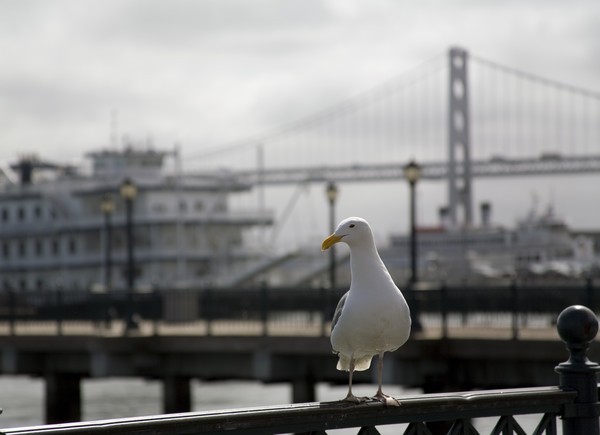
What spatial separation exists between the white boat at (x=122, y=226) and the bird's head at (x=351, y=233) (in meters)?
67.0

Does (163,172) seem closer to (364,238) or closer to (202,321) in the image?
(202,321)

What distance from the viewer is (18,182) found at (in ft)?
279

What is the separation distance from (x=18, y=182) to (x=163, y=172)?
444 inches

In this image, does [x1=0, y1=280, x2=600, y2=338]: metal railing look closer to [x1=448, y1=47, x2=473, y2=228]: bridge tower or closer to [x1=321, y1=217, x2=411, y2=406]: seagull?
[x1=321, y1=217, x2=411, y2=406]: seagull

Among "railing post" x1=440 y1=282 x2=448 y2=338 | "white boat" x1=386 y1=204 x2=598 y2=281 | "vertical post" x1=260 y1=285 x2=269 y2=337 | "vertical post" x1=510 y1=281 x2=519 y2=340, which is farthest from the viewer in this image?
"white boat" x1=386 y1=204 x2=598 y2=281

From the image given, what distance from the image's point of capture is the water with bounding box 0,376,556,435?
32.4 metres

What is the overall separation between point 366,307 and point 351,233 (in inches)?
14.3

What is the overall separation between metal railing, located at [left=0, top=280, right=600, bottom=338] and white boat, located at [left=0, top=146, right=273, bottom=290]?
43.8m

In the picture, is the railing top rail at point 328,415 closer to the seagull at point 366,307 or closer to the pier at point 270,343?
the seagull at point 366,307

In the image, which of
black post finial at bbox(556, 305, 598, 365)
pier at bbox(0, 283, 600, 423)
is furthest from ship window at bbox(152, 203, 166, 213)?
black post finial at bbox(556, 305, 598, 365)

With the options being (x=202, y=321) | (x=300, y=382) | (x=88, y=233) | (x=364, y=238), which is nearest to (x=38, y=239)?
(x=88, y=233)

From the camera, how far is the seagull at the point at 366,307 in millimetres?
5520

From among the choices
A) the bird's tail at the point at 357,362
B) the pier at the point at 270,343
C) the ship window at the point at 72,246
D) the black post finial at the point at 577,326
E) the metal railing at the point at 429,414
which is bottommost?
→ the pier at the point at 270,343

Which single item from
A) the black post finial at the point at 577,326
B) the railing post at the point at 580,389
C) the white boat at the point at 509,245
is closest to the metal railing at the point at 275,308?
the railing post at the point at 580,389
